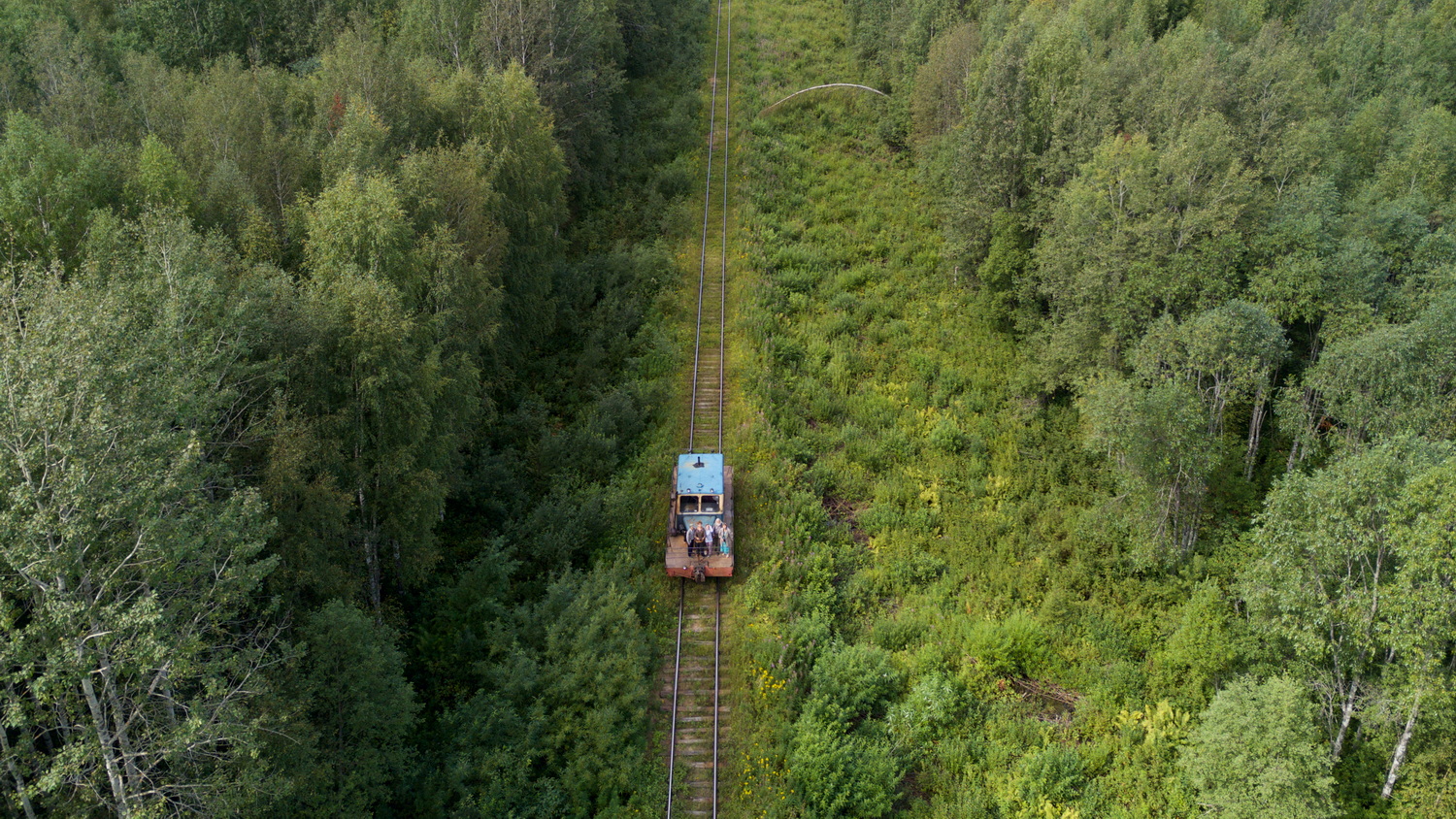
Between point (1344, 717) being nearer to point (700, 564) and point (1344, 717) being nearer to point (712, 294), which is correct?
point (700, 564)

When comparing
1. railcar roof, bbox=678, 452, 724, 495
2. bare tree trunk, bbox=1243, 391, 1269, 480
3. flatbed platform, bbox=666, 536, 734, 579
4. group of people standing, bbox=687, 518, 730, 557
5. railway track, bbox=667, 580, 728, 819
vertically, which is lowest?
railway track, bbox=667, 580, 728, 819

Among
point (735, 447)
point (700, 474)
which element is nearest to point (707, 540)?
point (700, 474)

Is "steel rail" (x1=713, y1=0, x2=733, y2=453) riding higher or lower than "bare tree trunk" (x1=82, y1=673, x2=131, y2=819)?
higher

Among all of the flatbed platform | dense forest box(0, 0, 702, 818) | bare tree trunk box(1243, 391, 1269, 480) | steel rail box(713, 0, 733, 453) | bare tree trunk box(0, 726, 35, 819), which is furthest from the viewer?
steel rail box(713, 0, 733, 453)

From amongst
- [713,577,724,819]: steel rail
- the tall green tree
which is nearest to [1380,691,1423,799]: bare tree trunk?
the tall green tree

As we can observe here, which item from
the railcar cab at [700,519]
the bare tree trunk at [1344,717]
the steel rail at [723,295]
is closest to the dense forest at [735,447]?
the bare tree trunk at [1344,717]

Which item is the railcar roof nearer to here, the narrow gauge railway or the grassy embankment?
the narrow gauge railway

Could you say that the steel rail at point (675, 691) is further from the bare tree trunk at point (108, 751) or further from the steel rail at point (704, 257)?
the bare tree trunk at point (108, 751)

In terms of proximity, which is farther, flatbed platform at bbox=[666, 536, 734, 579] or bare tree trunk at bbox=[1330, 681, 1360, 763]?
flatbed platform at bbox=[666, 536, 734, 579]
